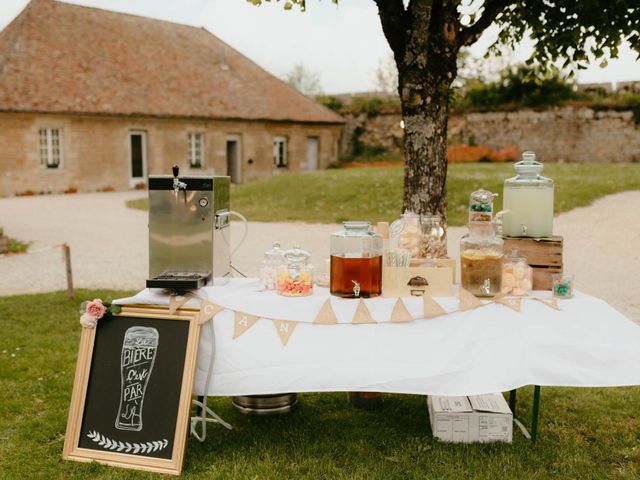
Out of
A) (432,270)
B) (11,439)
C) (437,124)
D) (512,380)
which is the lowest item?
(11,439)

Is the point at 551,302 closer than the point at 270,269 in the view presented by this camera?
Yes

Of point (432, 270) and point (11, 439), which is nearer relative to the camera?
point (432, 270)

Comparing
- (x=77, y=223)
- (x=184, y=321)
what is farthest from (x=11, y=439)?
(x=77, y=223)

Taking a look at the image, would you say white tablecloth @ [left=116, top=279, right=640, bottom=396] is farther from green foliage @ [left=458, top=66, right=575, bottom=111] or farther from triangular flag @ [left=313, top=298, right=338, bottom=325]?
green foliage @ [left=458, top=66, right=575, bottom=111]

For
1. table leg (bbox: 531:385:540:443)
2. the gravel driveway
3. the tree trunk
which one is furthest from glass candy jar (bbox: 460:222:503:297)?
the gravel driveway

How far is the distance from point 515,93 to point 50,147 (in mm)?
17410

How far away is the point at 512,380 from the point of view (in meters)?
3.36

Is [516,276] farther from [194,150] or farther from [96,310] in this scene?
[194,150]

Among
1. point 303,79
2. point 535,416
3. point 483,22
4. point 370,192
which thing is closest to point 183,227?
point 535,416

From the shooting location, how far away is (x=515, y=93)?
2672 centimetres

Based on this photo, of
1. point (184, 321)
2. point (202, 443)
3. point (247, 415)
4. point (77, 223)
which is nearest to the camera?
point (184, 321)

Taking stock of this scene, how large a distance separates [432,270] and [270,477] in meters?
1.37

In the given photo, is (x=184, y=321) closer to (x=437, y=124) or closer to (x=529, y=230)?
(x=529, y=230)

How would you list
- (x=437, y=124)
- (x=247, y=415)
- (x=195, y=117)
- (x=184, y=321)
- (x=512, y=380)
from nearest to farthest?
(x=512, y=380) < (x=184, y=321) < (x=247, y=415) < (x=437, y=124) < (x=195, y=117)
